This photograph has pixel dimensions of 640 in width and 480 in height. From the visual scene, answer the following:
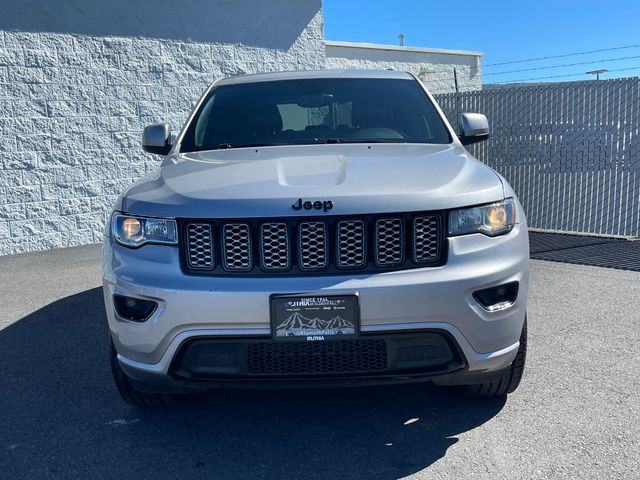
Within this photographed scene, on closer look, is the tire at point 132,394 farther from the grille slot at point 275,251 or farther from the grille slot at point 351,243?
the grille slot at point 351,243

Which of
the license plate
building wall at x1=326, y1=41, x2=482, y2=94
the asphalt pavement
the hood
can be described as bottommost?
the asphalt pavement

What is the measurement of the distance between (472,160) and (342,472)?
67.2 inches

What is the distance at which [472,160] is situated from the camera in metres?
3.50

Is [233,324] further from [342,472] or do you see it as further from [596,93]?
[596,93]

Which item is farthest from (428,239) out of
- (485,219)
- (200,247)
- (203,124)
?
(203,124)

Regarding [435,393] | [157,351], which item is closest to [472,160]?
[435,393]

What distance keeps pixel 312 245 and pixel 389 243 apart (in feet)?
1.07

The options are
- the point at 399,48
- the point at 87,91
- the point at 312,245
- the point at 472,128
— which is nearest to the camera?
the point at 312,245

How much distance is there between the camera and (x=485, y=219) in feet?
9.64

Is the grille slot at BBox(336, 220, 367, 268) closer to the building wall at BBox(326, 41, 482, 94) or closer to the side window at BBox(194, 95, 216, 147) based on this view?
the side window at BBox(194, 95, 216, 147)

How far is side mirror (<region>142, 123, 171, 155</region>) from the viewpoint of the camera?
442cm

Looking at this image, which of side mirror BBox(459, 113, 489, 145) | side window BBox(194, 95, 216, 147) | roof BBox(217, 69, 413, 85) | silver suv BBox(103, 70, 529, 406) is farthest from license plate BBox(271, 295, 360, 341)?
roof BBox(217, 69, 413, 85)

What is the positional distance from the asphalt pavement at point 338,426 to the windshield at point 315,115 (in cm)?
153

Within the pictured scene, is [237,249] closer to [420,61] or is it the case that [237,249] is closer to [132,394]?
[132,394]
